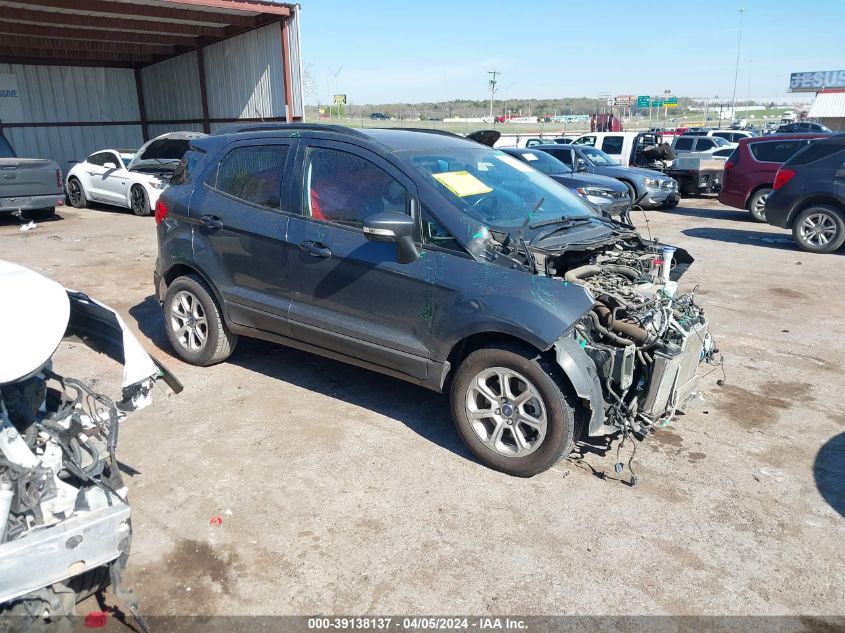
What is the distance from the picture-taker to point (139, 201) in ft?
45.7

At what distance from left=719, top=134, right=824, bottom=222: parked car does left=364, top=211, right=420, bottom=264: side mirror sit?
38.1 feet

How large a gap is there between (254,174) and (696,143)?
21.0 metres

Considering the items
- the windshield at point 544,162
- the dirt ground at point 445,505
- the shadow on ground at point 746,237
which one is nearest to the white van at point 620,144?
the windshield at point 544,162

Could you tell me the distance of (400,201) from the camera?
13.5 ft

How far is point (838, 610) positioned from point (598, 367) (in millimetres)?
1511

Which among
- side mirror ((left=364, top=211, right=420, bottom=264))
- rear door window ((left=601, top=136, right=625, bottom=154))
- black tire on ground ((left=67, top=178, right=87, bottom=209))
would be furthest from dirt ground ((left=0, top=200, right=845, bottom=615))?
rear door window ((left=601, top=136, right=625, bottom=154))

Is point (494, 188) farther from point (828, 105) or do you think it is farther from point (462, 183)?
point (828, 105)

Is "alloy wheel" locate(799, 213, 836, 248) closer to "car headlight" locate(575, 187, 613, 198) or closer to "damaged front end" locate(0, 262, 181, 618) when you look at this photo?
"car headlight" locate(575, 187, 613, 198)

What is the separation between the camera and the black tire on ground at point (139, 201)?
543 inches

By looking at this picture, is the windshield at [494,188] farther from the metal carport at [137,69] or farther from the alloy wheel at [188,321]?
the metal carport at [137,69]

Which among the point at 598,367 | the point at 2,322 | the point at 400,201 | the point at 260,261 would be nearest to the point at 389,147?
the point at 400,201

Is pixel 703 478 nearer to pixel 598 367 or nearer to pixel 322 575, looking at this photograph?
pixel 598 367

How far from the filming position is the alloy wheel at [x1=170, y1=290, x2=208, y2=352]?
5336 millimetres

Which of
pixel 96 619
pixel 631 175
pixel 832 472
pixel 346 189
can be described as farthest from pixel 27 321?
pixel 631 175
